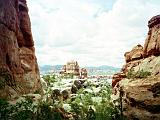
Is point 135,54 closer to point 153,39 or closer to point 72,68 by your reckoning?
point 153,39

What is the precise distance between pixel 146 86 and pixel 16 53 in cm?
2666

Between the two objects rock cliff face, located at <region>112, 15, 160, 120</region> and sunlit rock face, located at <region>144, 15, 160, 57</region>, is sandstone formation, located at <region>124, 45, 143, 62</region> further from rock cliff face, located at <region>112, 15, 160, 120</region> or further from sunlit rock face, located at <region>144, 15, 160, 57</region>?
sunlit rock face, located at <region>144, 15, 160, 57</region>

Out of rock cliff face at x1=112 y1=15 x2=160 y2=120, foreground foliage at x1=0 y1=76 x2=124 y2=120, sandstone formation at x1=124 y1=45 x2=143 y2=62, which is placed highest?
sandstone formation at x1=124 y1=45 x2=143 y2=62

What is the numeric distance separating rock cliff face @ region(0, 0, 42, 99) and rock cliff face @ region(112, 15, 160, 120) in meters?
19.0

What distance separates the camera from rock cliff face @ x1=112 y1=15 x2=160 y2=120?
48688mm

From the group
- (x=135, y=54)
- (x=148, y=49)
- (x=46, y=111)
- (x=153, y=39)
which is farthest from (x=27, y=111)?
Answer: (x=135, y=54)

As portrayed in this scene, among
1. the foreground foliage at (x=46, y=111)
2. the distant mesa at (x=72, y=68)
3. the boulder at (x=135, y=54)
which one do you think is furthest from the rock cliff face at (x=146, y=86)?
the distant mesa at (x=72, y=68)

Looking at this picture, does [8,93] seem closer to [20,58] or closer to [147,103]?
[20,58]

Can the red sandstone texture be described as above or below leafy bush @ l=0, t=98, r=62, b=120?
above

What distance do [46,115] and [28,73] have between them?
808 inches

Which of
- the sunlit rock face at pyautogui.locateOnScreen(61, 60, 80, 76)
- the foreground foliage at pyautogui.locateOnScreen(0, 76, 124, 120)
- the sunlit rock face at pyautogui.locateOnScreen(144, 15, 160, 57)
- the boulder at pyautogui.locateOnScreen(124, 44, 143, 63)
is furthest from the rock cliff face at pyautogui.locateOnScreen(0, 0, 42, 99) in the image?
the sunlit rock face at pyautogui.locateOnScreen(61, 60, 80, 76)

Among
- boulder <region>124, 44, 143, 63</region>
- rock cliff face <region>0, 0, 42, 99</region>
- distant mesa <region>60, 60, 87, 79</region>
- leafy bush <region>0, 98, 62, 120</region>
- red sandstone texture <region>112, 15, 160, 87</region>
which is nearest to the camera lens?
leafy bush <region>0, 98, 62, 120</region>

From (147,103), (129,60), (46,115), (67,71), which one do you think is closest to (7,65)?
(46,115)

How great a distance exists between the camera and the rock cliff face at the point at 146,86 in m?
48.7
